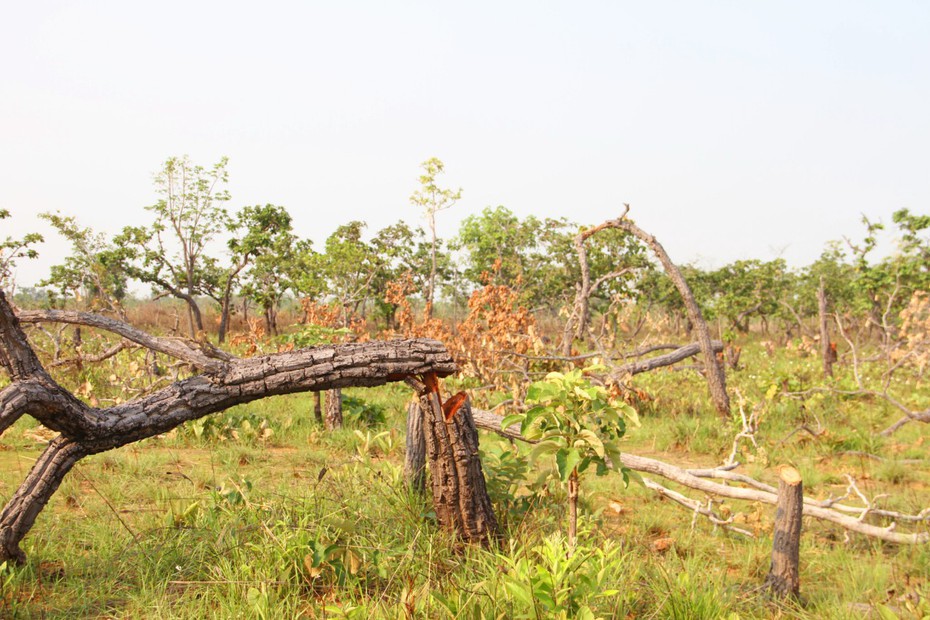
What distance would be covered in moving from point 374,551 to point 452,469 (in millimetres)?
636

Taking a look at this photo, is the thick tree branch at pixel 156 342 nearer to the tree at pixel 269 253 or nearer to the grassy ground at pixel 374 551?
the grassy ground at pixel 374 551

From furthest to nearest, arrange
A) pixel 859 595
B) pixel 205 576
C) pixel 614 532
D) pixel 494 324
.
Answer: pixel 494 324, pixel 614 532, pixel 859 595, pixel 205 576

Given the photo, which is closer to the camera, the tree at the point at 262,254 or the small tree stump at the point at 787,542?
the small tree stump at the point at 787,542

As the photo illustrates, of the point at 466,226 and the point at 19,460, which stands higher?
the point at 466,226

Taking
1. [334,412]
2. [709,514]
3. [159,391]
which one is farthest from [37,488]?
[334,412]

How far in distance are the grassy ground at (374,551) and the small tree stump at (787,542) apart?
15 cm

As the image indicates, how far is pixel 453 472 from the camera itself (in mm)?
3883

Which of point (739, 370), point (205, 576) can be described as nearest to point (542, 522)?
point (205, 576)

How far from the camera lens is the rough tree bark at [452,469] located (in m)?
3.88

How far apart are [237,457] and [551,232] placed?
23267 millimetres

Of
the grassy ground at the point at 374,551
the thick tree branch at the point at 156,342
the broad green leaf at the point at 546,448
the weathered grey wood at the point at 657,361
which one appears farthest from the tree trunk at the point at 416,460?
the weathered grey wood at the point at 657,361

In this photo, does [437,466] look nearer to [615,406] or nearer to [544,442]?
[544,442]

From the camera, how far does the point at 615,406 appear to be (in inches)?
130

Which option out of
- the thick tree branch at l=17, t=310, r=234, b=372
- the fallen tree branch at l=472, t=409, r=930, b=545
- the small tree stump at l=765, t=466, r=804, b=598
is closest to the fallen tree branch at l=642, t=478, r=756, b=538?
the fallen tree branch at l=472, t=409, r=930, b=545
